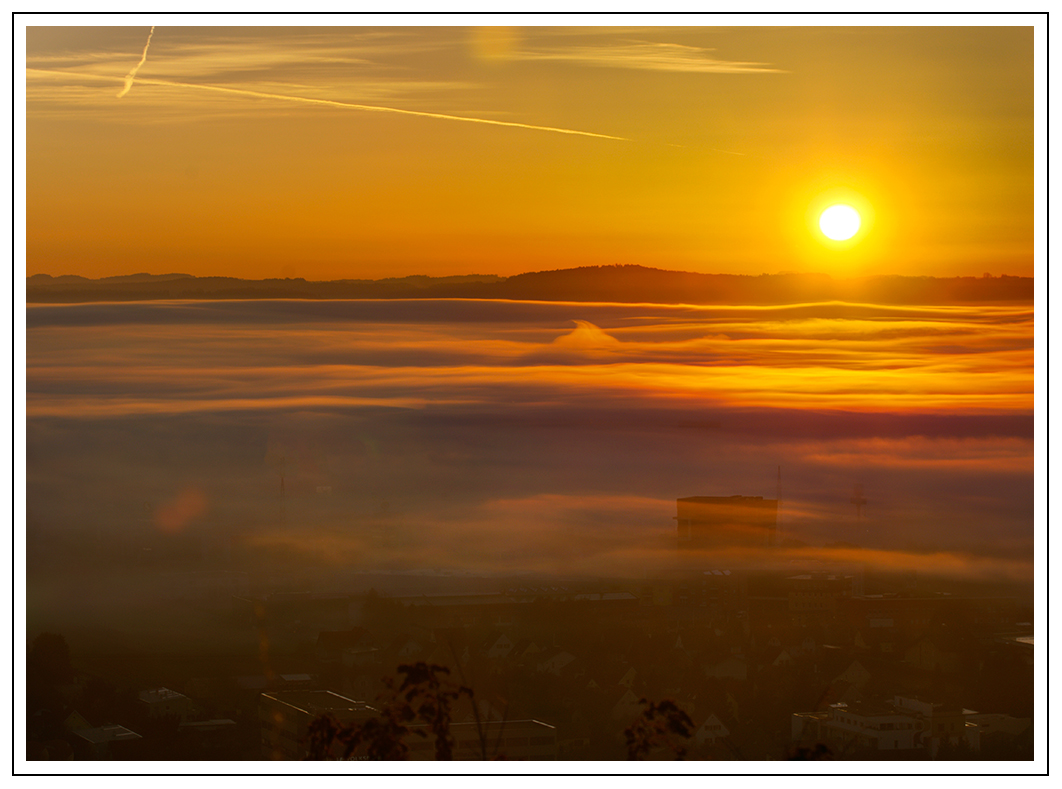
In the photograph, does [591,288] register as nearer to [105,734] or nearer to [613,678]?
[613,678]

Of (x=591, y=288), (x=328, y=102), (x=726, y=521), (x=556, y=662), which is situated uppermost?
(x=328, y=102)

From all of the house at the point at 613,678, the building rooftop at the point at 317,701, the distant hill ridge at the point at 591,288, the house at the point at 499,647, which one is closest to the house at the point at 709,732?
the house at the point at 613,678

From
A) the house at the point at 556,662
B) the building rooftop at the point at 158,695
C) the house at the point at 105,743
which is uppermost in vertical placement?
the house at the point at 556,662

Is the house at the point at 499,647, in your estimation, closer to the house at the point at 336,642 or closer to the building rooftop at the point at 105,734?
the house at the point at 336,642

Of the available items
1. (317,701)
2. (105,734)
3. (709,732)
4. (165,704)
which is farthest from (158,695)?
(709,732)

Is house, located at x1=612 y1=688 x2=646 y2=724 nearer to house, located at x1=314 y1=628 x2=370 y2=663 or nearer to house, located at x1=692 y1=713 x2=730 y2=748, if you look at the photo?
house, located at x1=692 y1=713 x2=730 y2=748

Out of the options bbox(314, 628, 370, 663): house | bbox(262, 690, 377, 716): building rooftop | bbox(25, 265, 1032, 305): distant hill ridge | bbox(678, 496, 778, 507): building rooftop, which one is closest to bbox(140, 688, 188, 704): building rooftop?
bbox(262, 690, 377, 716): building rooftop
